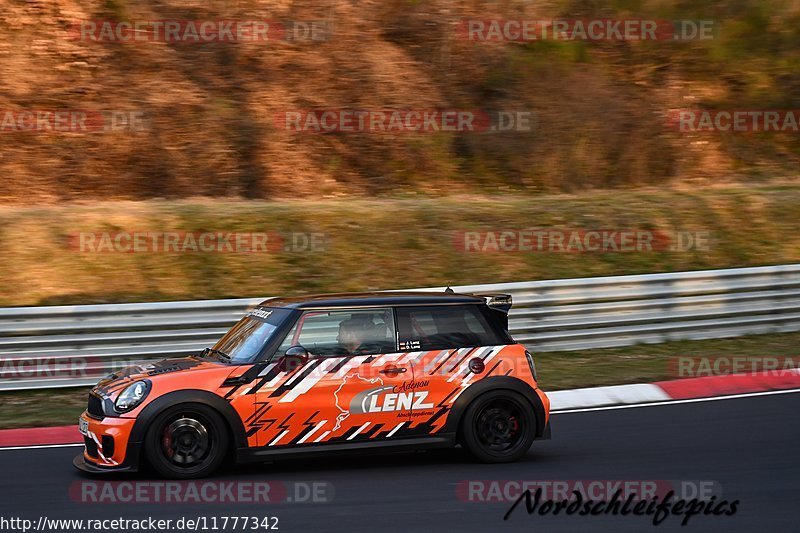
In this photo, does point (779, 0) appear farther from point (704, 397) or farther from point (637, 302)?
point (704, 397)

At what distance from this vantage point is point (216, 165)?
19438mm

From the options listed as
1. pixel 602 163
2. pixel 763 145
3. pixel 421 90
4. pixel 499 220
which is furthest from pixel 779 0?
pixel 499 220

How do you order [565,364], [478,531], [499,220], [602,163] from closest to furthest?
1. [478,531]
2. [565,364]
3. [499,220]
4. [602,163]

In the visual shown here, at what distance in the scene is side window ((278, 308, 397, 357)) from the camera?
299 inches

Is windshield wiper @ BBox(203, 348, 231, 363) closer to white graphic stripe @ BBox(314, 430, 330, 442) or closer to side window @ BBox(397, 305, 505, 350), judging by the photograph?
white graphic stripe @ BBox(314, 430, 330, 442)

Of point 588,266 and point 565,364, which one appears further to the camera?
point 588,266

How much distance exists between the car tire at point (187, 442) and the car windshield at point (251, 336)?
1.91 ft

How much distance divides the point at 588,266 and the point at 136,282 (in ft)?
23.5

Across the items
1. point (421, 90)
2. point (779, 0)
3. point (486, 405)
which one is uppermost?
point (779, 0)

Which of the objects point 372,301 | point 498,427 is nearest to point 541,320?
point 498,427

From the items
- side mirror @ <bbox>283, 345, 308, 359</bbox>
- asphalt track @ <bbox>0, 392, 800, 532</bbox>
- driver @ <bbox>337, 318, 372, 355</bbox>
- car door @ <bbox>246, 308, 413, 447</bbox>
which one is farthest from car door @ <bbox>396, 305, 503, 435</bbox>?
side mirror @ <bbox>283, 345, 308, 359</bbox>

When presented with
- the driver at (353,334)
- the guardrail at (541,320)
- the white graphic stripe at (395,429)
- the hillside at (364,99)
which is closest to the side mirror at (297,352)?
the driver at (353,334)

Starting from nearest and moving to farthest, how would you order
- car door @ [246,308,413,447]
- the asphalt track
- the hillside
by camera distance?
the asphalt track
car door @ [246,308,413,447]
the hillside

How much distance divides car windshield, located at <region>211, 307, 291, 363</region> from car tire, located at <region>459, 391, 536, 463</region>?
5.62 feet
